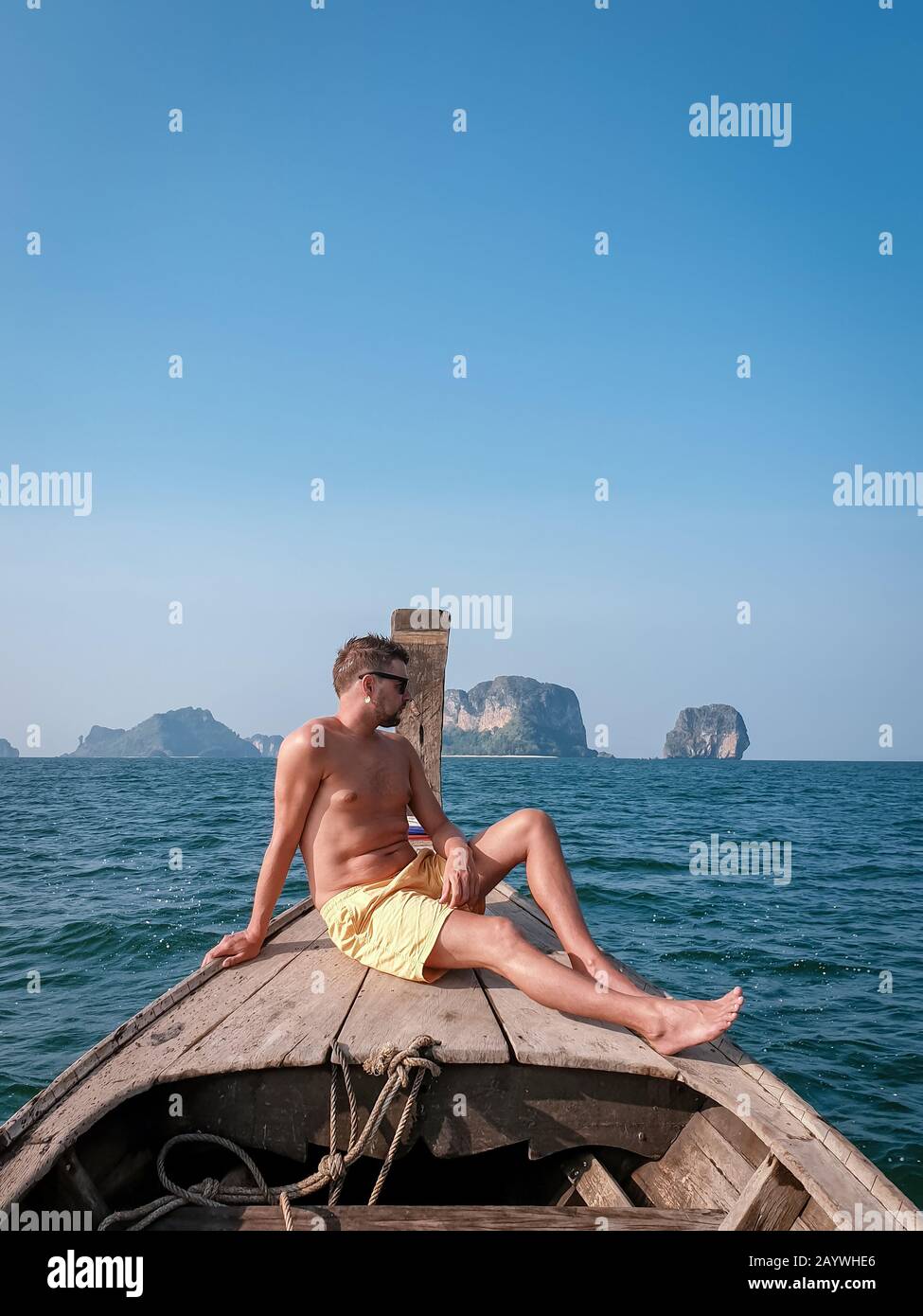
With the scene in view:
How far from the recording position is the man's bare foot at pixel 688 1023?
2863 millimetres

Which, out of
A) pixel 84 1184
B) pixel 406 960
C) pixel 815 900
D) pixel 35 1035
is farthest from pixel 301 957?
pixel 815 900

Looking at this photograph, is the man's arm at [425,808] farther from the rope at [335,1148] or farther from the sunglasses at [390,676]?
the rope at [335,1148]

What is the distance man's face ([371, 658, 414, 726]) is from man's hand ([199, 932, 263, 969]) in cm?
116

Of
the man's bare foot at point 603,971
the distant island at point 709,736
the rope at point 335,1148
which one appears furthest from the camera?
the distant island at point 709,736

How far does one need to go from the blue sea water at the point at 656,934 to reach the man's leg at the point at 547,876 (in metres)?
2.47

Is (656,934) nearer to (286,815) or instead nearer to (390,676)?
(390,676)

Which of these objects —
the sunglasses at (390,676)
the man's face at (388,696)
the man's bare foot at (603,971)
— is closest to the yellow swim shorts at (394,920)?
the man's bare foot at (603,971)

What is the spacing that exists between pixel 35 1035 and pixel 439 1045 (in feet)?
14.7

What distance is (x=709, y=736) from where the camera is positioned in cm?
18975

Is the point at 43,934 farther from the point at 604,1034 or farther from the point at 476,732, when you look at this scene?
the point at 476,732

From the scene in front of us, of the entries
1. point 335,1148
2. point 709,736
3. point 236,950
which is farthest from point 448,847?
point 709,736

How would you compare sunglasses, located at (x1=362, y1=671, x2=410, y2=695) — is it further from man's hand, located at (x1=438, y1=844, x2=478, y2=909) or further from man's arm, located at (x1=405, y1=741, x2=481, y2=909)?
man's hand, located at (x1=438, y1=844, x2=478, y2=909)

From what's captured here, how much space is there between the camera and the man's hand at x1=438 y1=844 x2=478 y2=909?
3621mm

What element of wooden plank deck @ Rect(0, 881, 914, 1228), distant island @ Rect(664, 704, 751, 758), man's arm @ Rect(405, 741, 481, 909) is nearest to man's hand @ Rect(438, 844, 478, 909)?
man's arm @ Rect(405, 741, 481, 909)
